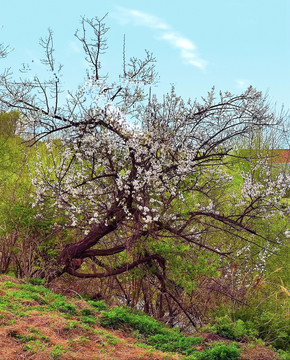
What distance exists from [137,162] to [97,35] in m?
2.55

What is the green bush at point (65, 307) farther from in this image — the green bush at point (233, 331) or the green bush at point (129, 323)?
the green bush at point (233, 331)

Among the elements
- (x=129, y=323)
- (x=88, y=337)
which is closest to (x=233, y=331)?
(x=129, y=323)

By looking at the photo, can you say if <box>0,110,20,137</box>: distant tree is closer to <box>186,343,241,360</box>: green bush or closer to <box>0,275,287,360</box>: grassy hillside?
<box>0,275,287,360</box>: grassy hillside

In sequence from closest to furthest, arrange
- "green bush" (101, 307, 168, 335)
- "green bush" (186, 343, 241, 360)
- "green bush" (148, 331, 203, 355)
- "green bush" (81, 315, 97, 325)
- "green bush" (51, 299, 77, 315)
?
"green bush" (186, 343, 241, 360) → "green bush" (148, 331, 203, 355) → "green bush" (81, 315, 97, 325) → "green bush" (101, 307, 168, 335) → "green bush" (51, 299, 77, 315)

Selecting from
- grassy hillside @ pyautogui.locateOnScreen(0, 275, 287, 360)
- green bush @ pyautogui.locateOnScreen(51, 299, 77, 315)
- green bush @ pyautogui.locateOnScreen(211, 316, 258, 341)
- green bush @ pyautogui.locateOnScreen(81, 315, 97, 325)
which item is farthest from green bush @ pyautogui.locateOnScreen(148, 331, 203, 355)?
green bush @ pyautogui.locateOnScreen(51, 299, 77, 315)

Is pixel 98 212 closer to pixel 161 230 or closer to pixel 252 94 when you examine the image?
pixel 161 230

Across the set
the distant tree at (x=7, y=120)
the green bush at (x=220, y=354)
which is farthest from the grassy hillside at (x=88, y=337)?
the distant tree at (x=7, y=120)

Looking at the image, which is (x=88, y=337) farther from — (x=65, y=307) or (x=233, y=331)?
(x=233, y=331)

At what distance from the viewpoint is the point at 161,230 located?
26.7ft

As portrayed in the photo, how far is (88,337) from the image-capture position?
5.07m

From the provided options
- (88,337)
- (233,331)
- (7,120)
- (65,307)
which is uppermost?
(7,120)

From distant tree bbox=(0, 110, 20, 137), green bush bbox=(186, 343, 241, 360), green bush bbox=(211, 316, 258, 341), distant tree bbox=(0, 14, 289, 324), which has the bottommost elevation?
green bush bbox=(186, 343, 241, 360)

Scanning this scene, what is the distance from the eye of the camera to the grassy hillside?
181 inches

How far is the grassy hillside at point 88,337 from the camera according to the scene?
4586mm
